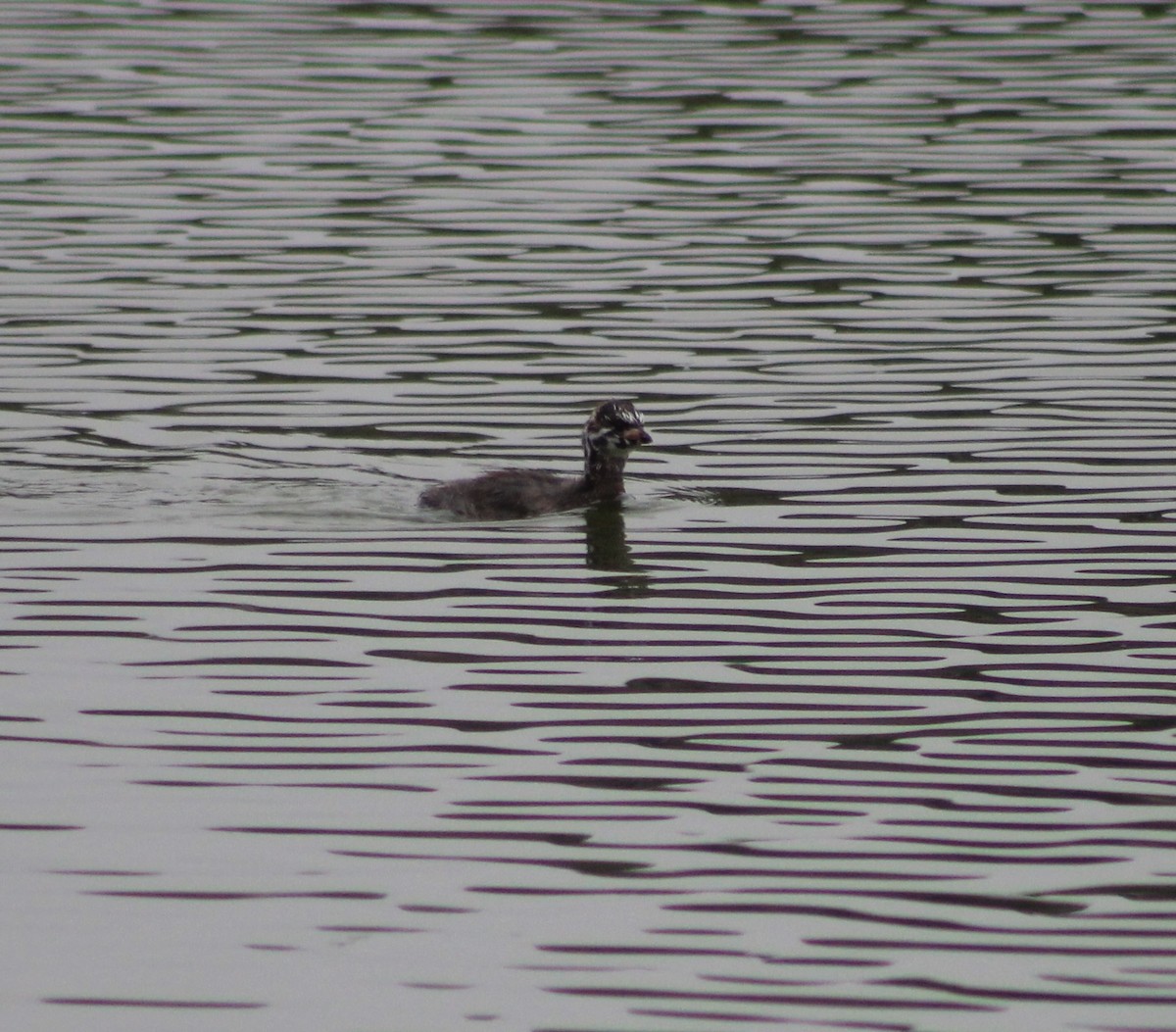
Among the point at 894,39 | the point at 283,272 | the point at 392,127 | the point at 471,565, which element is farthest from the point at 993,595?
the point at 894,39

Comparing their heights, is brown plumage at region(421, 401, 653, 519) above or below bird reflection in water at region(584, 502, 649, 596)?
above

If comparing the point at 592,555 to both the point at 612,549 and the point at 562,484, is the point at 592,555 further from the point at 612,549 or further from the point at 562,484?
the point at 562,484

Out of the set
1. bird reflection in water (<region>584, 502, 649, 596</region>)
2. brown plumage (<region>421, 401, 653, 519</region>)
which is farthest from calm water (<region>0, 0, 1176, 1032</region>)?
brown plumage (<region>421, 401, 653, 519</region>)

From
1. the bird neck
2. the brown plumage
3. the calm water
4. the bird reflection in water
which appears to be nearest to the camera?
the calm water

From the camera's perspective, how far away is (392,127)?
24.8m

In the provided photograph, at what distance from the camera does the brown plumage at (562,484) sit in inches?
523

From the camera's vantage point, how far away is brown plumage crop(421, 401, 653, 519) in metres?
13.3

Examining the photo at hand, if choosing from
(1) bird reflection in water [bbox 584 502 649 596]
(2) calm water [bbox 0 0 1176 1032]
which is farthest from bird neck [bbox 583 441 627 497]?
(2) calm water [bbox 0 0 1176 1032]

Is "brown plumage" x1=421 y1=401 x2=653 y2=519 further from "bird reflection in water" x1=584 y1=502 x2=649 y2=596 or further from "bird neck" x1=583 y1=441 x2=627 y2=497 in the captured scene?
"bird reflection in water" x1=584 y1=502 x2=649 y2=596

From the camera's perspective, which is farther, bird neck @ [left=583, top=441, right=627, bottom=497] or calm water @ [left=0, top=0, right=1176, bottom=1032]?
bird neck @ [left=583, top=441, right=627, bottom=497]

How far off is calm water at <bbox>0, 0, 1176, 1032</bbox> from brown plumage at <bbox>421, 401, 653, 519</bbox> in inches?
7.4

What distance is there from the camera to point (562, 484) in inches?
545

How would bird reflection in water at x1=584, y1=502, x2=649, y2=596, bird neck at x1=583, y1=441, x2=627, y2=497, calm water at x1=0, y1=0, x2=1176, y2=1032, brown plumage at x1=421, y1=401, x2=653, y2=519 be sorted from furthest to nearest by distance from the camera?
bird neck at x1=583, y1=441, x2=627, y2=497 < brown plumage at x1=421, y1=401, x2=653, y2=519 < bird reflection in water at x1=584, y1=502, x2=649, y2=596 < calm water at x1=0, y1=0, x2=1176, y2=1032

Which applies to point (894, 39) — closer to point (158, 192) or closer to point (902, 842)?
point (158, 192)
